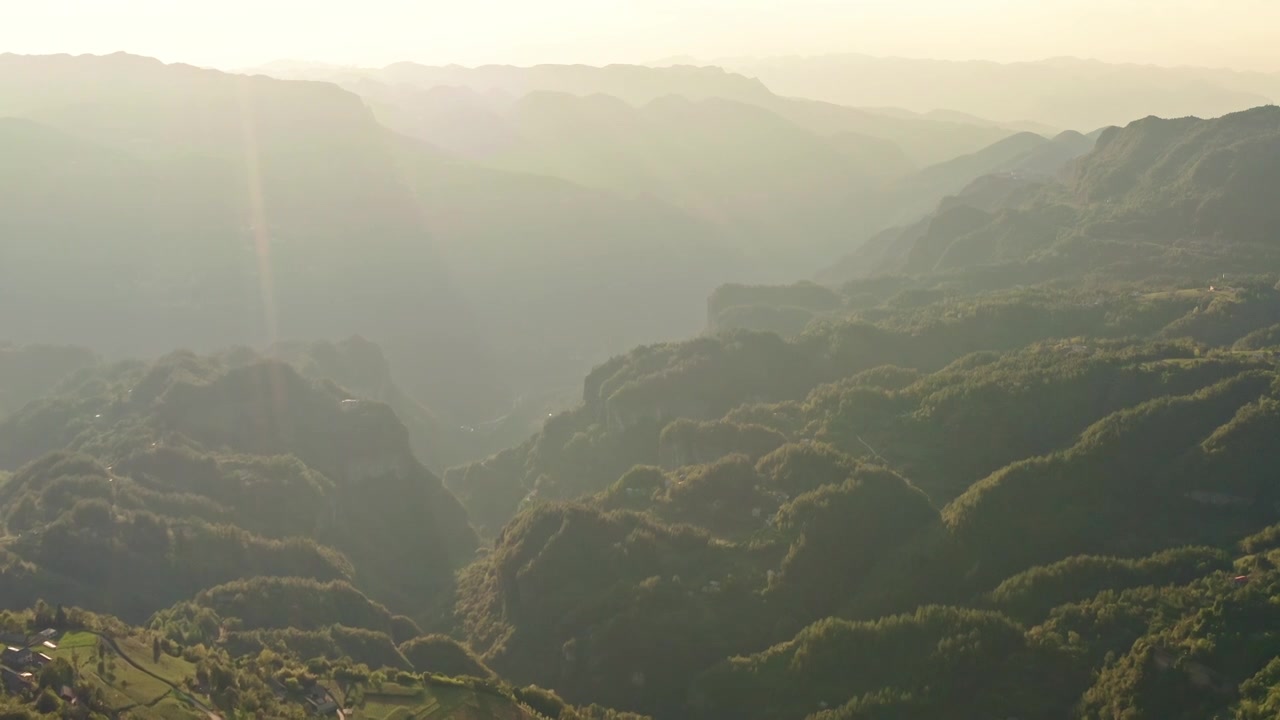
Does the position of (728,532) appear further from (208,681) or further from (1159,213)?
(1159,213)

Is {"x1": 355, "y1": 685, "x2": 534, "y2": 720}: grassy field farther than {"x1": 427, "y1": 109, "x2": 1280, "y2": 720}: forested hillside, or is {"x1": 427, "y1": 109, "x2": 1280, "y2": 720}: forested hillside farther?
{"x1": 427, "y1": 109, "x2": 1280, "y2": 720}: forested hillside

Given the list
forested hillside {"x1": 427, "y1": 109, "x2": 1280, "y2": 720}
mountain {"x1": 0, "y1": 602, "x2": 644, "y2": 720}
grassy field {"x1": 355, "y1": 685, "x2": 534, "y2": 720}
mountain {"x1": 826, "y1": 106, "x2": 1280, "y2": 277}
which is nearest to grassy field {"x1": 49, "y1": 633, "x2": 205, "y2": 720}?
mountain {"x1": 0, "y1": 602, "x2": 644, "y2": 720}

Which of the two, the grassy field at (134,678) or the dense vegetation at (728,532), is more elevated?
the grassy field at (134,678)

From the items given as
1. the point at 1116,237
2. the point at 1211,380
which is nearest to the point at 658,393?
the point at 1211,380

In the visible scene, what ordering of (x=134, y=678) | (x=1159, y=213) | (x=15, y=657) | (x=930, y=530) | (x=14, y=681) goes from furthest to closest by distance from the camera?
(x=1159, y=213) < (x=930, y=530) < (x=134, y=678) < (x=15, y=657) < (x=14, y=681)

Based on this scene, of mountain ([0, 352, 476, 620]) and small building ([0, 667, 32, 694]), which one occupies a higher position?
small building ([0, 667, 32, 694])

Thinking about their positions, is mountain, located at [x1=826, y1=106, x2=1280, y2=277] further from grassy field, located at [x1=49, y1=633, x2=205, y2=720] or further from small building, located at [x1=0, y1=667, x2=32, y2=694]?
small building, located at [x1=0, y1=667, x2=32, y2=694]

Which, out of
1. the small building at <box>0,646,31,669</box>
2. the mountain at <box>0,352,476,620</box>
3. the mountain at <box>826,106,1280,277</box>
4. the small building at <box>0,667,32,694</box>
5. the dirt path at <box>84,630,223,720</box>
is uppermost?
the mountain at <box>826,106,1280,277</box>

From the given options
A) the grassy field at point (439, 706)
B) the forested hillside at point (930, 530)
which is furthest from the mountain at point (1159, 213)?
Answer: the grassy field at point (439, 706)

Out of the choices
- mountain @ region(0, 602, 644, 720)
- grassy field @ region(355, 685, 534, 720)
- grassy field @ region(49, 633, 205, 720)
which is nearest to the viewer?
mountain @ region(0, 602, 644, 720)

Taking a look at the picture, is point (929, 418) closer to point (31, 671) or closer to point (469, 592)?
point (469, 592)

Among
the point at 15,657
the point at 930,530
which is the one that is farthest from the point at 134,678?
the point at 930,530

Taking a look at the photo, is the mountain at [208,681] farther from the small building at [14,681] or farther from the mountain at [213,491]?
the mountain at [213,491]
